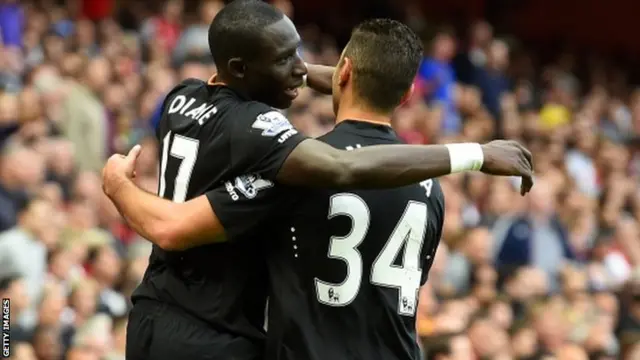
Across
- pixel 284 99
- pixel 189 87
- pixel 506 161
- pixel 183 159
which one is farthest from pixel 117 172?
pixel 506 161

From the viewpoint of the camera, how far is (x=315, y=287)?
447 cm

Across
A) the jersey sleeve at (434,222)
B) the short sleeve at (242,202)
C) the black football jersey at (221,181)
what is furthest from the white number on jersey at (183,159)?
the jersey sleeve at (434,222)

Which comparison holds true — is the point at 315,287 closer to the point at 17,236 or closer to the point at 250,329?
the point at 250,329

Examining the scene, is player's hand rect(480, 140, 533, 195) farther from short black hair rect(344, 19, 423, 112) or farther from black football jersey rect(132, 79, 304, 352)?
black football jersey rect(132, 79, 304, 352)

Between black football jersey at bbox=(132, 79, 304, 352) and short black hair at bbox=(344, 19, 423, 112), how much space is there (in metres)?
0.30

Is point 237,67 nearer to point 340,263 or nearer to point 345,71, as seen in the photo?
point 345,71

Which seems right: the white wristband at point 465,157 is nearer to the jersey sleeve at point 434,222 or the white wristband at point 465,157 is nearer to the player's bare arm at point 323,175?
the player's bare arm at point 323,175

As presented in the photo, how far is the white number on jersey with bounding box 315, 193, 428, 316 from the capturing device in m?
4.45

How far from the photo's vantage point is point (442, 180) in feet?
37.1

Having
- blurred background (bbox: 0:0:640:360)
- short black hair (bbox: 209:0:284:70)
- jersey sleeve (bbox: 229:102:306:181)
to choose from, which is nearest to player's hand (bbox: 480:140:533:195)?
jersey sleeve (bbox: 229:102:306:181)

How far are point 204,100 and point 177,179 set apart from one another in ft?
0.92

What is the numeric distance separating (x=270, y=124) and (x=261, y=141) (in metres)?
0.07

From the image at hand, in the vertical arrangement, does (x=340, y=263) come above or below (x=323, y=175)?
below

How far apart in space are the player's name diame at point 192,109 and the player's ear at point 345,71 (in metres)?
0.42
